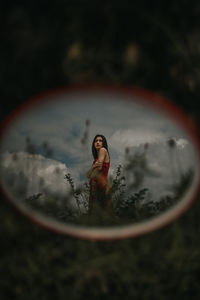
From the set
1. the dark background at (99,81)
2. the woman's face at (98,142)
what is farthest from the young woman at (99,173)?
the dark background at (99,81)

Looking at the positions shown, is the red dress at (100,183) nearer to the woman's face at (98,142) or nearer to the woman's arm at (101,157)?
the woman's arm at (101,157)

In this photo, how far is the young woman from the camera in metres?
2.14

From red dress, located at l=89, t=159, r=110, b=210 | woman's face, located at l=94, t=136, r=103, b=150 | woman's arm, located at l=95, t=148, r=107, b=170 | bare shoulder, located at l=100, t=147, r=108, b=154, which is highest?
woman's face, located at l=94, t=136, r=103, b=150

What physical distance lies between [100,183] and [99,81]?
2.59 ft

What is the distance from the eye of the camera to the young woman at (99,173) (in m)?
2.14

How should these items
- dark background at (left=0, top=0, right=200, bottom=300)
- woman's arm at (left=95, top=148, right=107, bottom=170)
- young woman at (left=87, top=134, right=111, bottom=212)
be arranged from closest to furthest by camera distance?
dark background at (left=0, top=0, right=200, bottom=300), young woman at (left=87, top=134, right=111, bottom=212), woman's arm at (left=95, top=148, right=107, bottom=170)

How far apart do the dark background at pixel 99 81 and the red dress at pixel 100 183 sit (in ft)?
1.80

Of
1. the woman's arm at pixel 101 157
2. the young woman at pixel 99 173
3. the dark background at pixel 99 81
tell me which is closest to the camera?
the dark background at pixel 99 81

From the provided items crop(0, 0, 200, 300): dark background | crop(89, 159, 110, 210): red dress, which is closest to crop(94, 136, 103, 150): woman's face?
crop(89, 159, 110, 210): red dress

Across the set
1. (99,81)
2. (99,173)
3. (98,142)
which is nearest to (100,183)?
(99,173)

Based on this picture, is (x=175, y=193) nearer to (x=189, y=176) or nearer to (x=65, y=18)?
(x=189, y=176)

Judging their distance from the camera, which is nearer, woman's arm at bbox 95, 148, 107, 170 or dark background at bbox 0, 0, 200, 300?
dark background at bbox 0, 0, 200, 300

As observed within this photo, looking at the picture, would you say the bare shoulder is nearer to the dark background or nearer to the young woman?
the young woman

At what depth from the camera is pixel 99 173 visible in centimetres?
224
